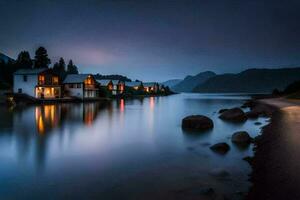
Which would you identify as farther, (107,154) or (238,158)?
(107,154)

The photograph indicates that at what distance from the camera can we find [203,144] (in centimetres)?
1962

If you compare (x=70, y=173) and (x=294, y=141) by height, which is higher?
(x=294, y=141)

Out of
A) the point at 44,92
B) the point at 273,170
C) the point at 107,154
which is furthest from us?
the point at 44,92

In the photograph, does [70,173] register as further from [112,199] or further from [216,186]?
[216,186]

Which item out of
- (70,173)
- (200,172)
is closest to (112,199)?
(70,173)

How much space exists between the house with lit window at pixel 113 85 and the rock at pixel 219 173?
302 feet

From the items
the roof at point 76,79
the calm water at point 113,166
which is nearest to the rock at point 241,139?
the calm water at point 113,166

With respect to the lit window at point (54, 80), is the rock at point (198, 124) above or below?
below

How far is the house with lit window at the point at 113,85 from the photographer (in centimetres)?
10525

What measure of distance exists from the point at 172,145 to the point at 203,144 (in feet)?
7.74

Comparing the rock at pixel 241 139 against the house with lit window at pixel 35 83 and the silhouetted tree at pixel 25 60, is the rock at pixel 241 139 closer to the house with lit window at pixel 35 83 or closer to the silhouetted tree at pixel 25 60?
the house with lit window at pixel 35 83

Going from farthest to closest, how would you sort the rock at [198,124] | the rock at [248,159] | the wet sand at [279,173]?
the rock at [198,124] < the rock at [248,159] < the wet sand at [279,173]

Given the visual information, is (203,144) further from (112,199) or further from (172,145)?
(112,199)

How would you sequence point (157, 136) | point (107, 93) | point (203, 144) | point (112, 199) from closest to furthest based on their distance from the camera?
point (112, 199) < point (203, 144) < point (157, 136) < point (107, 93)
